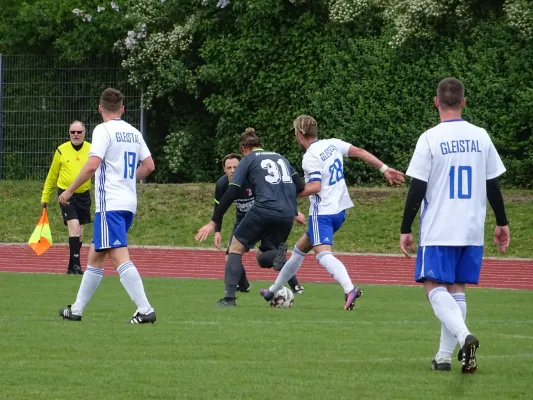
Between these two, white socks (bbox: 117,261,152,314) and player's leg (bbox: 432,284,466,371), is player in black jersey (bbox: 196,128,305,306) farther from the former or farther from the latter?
player's leg (bbox: 432,284,466,371)

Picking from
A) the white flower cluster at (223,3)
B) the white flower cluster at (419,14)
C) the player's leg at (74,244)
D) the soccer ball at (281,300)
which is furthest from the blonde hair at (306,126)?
the white flower cluster at (223,3)

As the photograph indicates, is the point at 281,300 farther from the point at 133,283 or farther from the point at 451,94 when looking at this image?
the point at 451,94

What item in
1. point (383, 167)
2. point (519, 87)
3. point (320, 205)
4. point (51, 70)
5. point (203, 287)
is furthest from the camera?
point (51, 70)

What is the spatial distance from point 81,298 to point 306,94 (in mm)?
18765

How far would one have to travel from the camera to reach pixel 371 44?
28.5 metres

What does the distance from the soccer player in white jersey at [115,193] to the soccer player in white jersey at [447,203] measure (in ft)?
10.4

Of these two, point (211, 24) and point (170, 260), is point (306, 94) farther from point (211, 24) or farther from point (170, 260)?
point (170, 260)

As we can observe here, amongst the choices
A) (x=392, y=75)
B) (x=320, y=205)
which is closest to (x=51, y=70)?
(x=392, y=75)

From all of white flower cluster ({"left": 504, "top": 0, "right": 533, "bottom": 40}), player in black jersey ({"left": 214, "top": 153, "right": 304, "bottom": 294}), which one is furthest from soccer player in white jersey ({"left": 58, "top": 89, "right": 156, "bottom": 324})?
white flower cluster ({"left": 504, "top": 0, "right": 533, "bottom": 40})

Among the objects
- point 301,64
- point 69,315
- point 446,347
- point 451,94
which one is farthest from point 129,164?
point 301,64

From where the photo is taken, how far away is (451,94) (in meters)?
8.17

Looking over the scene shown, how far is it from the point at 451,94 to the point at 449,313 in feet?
4.52

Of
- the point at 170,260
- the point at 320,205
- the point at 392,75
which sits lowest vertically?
the point at 170,260

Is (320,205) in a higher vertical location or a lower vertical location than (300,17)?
lower
